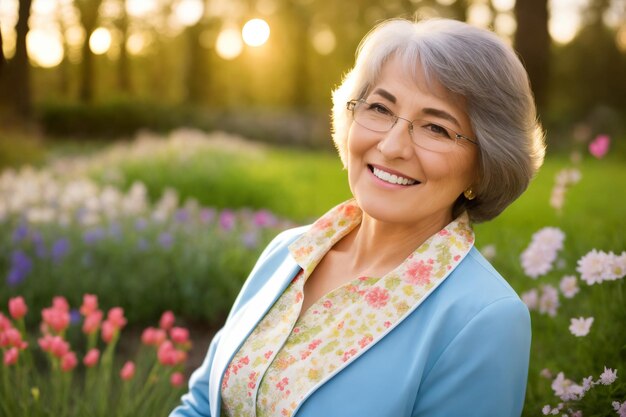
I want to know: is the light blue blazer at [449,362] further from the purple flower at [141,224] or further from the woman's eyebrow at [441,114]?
the purple flower at [141,224]

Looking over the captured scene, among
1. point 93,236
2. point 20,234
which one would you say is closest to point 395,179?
point 93,236

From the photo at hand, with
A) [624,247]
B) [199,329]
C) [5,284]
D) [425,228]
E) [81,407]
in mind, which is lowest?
[199,329]

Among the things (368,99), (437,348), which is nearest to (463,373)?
(437,348)

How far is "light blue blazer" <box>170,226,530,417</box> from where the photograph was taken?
156 cm

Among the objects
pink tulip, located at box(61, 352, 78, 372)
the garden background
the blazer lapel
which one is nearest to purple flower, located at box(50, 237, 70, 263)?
the garden background

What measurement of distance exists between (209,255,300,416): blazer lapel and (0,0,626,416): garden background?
23.7 inches

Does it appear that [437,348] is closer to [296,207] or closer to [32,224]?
[32,224]

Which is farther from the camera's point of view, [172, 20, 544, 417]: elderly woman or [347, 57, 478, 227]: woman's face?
[347, 57, 478, 227]: woman's face

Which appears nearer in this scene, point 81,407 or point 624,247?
point 81,407

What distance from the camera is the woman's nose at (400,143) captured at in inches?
70.6

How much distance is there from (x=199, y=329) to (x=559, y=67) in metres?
18.9

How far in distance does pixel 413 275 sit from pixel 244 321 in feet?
1.96

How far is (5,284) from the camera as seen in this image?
463cm

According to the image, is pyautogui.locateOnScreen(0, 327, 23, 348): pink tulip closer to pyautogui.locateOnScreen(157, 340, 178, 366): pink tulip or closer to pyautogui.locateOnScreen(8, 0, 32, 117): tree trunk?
pyautogui.locateOnScreen(157, 340, 178, 366): pink tulip
